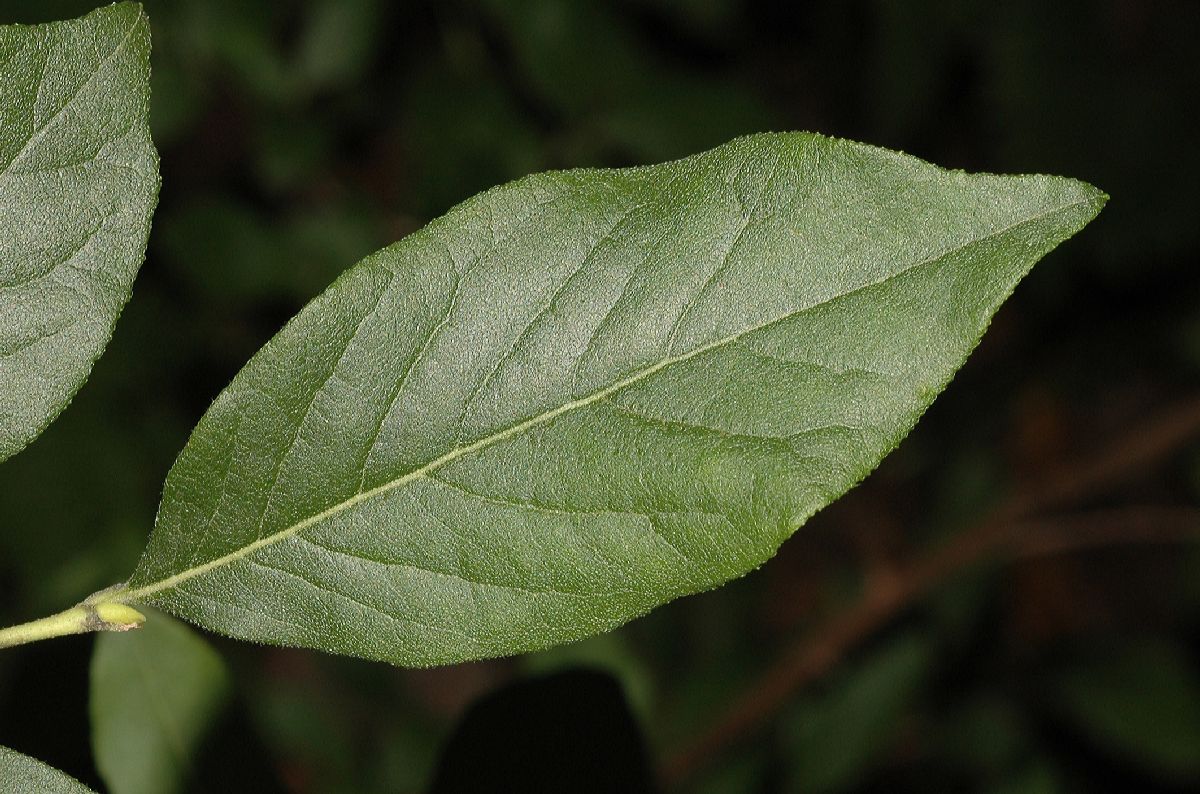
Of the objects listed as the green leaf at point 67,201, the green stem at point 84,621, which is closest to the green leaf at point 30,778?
the green stem at point 84,621

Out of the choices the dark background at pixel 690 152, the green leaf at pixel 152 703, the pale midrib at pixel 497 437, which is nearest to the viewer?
the pale midrib at pixel 497 437

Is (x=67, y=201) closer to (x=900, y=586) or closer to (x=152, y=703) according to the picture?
(x=152, y=703)

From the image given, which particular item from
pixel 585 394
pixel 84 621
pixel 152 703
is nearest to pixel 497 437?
pixel 585 394

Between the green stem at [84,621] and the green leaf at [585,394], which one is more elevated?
the green leaf at [585,394]

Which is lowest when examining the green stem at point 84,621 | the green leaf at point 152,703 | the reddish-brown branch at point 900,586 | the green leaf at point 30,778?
the reddish-brown branch at point 900,586

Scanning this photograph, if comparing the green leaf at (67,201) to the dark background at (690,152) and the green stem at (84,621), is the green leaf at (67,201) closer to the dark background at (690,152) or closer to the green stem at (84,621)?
the green stem at (84,621)

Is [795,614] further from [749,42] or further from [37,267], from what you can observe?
[37,267]

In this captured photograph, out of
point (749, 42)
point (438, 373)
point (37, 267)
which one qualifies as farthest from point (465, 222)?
point (749, 42)

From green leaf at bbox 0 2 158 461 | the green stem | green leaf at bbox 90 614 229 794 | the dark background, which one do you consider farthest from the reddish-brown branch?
A: green leaf at bbox 0 2 158 461

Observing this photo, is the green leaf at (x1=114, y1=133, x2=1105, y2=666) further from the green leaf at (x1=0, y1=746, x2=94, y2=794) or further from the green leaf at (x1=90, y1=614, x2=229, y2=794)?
the green leaf at (x1=90, y1=614, x2=229, y2=794)
